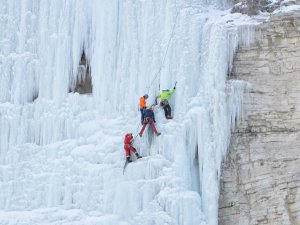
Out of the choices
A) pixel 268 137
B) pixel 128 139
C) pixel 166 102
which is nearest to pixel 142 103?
pixel 166 102

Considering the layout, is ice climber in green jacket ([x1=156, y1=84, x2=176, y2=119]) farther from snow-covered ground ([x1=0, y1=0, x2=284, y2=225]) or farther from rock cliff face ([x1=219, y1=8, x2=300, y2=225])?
rock cliff face ([x1=219, y1=8, x2=300, y2=225])

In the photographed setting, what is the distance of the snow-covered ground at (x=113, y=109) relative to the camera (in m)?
15.3

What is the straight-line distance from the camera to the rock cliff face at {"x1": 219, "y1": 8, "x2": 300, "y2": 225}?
14.9 m

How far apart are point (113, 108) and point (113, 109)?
0.09ft

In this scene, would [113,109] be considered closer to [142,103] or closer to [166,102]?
[142,103]

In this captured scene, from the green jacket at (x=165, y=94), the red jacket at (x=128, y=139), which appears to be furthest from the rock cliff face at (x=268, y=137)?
the red jacket at (x=128, y=139)

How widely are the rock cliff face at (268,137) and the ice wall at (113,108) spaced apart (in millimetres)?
361

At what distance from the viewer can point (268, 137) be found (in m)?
15.3

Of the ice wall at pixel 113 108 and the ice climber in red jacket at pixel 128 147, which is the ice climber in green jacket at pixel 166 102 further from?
the ice climber in red jacket at pixel 128 147

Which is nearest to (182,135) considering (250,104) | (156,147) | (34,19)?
(156,147)

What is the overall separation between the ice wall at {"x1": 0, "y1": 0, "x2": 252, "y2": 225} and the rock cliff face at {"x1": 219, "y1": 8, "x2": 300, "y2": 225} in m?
0.36

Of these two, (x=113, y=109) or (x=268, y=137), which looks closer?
(x=268, y=137)

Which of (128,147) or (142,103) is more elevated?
(142,103)

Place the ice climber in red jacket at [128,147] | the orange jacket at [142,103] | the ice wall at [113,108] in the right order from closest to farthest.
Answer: the ice wall at [113,108], the ice climber in red jacket at [128,147], the orange jacket at [142,103]
